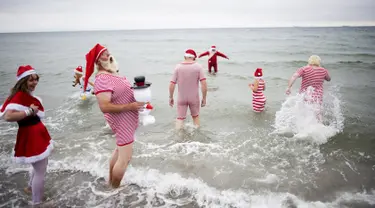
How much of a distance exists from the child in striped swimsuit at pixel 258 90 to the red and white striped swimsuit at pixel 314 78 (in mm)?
1168

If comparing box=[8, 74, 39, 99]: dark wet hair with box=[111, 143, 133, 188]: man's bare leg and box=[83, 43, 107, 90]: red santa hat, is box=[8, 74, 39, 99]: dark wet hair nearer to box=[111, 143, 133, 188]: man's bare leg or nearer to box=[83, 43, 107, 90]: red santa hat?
box=[83, 43, 107, 90]: red santa hat

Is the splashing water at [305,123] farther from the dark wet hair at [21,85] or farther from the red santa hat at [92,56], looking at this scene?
the dark wet hair at [21,85]

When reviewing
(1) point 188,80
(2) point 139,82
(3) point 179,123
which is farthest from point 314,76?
(2) point 139,82

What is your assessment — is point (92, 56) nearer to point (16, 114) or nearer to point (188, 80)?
point (16, 114)

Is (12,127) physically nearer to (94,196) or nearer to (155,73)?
(94,196)

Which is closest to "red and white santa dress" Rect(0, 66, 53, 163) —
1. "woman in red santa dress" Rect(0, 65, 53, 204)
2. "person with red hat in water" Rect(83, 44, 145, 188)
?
"woman in red santa dress" Rect(0, 65, 53, 204)

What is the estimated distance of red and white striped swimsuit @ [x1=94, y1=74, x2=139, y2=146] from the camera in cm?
280

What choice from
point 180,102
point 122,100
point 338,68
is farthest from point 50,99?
Answer: point 338,68

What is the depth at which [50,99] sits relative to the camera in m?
9.92

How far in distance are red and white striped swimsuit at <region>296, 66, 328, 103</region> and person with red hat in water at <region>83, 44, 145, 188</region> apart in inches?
175

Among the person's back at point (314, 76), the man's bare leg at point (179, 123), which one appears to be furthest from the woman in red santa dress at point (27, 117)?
the person's back at point (314, 76)

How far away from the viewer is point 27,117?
302 centimetres

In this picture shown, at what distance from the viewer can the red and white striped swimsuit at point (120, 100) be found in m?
2.80

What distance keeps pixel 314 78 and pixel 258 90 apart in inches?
65.8
